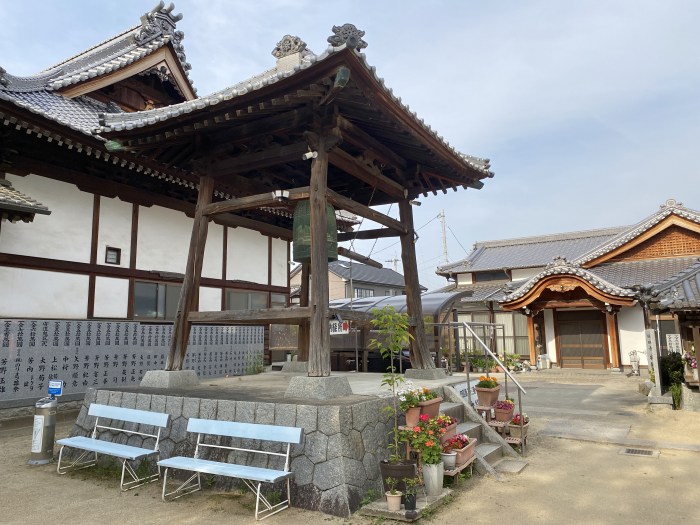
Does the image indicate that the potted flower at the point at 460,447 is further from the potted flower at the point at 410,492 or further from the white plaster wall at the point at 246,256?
the white plaster wall at the point at 246,256

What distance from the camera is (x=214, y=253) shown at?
13.0m

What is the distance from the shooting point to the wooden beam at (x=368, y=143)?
7039mm

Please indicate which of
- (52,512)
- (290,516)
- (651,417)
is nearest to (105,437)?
(52,512)

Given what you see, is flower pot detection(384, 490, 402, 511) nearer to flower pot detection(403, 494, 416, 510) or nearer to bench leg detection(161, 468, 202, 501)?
flower pot detection(403, 494, 416, 510)

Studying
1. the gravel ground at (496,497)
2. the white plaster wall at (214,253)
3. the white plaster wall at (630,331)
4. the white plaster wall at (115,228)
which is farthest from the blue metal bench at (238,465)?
the white plaster wall at (630,331)

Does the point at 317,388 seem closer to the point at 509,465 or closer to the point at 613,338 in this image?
the point at 509,465

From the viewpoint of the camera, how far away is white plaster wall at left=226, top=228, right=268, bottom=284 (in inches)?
534

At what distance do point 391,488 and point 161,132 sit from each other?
6.15 meters

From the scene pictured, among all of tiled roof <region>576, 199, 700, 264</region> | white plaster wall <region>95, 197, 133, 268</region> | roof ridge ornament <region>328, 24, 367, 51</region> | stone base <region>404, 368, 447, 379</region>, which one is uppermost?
tiled roof <region>576, 199, 700, 264</region>

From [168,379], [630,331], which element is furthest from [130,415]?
[630,331]

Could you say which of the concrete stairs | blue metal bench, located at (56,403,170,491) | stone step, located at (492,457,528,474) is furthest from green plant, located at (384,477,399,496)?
blue metal bench, located at (56,403,170,491)

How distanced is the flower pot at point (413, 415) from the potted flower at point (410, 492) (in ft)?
2.20

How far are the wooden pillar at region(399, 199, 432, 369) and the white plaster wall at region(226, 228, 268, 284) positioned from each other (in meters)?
6.12

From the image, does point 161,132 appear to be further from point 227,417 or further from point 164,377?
point 227,417
